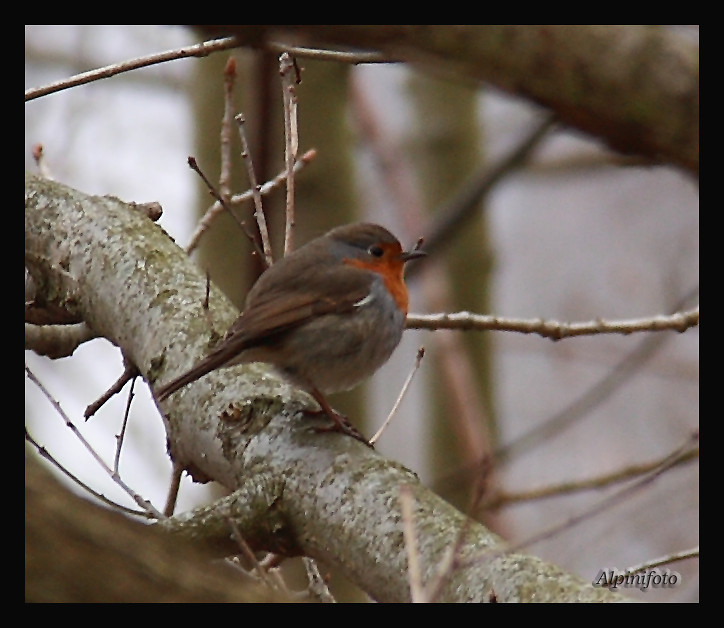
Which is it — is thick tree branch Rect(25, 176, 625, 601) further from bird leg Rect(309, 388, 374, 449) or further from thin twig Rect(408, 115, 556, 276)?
thin twig Rect(408, 115, 556, 276)

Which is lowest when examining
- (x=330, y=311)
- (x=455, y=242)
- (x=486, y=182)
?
(x=486, y=182)

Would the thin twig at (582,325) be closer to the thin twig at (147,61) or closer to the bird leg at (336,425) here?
the bird leg at (336,425)

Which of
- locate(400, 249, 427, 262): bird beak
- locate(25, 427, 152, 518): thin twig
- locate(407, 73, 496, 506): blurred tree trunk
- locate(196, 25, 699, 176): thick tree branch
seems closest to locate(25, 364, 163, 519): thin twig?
locate(25, 427, 152, 518): thin twig

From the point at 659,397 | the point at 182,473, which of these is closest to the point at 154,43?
the point at 659,397

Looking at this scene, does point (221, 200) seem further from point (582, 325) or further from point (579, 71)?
point (579, 71)

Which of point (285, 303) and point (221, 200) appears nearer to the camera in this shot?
point (221, 200)

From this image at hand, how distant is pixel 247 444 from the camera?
2637mm

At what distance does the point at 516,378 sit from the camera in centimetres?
1010

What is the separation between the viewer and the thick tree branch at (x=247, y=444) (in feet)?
7.29

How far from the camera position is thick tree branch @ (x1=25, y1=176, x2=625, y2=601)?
222 centimetres

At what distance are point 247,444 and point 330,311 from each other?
0.87 metres

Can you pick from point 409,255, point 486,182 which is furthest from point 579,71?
point 409,255

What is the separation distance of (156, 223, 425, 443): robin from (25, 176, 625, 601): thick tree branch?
164mm

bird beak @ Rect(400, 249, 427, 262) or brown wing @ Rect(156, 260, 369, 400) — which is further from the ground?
bird beak @ Rect(400, 249, 427, 262)
